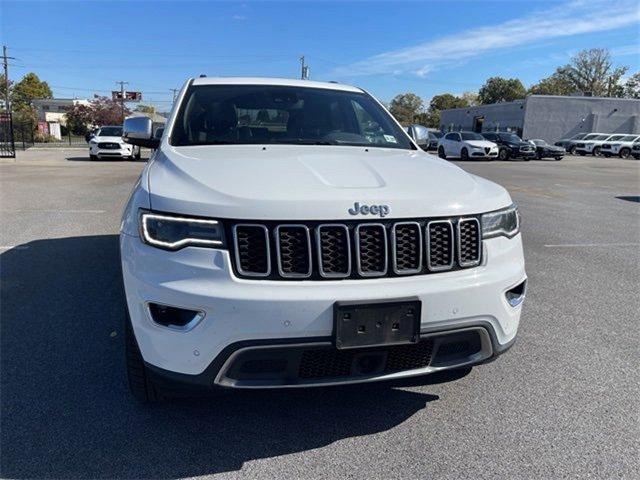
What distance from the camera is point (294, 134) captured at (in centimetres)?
379

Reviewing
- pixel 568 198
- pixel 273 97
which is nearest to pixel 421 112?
pixel 568 198

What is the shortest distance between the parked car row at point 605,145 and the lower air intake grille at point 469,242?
43.8 m

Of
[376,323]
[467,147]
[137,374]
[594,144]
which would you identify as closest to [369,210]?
[376,323]

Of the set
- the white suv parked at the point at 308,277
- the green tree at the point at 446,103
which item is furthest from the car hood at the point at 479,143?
the green tree at the point at 446,103

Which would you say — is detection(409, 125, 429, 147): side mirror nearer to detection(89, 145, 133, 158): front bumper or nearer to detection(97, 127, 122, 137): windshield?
detection(89, 145, 133, 158): front bumper

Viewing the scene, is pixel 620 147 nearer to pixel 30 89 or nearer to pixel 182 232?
pixel 182 232

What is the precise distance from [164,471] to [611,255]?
6309 mm

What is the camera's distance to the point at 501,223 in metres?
2.75

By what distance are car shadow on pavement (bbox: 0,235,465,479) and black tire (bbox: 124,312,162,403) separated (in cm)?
15

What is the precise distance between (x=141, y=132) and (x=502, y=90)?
114 meters

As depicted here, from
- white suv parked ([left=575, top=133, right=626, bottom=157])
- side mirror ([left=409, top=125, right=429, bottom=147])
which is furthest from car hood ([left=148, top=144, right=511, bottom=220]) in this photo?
white suv parked ([left=575, top=133, right=626, bottom=157])

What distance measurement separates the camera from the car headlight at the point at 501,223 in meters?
2.66

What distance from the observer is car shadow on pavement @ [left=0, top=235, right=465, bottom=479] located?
243cm

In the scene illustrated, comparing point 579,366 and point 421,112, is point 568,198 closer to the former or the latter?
point 579,366
